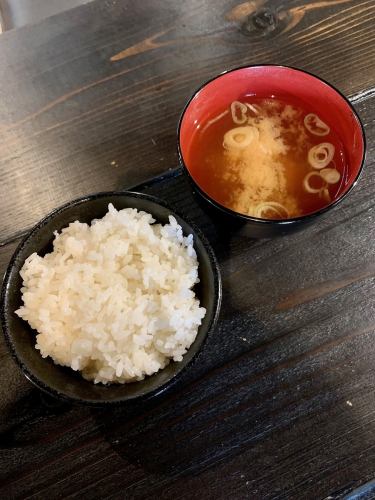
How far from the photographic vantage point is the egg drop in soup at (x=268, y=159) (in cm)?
151

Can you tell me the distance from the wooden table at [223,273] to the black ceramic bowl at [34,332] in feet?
0.63

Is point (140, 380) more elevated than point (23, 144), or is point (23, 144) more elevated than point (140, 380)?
point (23, 144)

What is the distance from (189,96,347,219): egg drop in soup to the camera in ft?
4.96

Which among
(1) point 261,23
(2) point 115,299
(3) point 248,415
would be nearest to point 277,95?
(1) point 261,23

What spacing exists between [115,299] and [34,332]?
256mm

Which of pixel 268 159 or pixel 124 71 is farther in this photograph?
pixel 124 71

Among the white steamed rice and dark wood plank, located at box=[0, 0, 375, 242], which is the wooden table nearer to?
dark wood plank, located at box=[0, 0, 375, 242]

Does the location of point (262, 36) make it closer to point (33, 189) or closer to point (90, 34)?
point (90, 34)

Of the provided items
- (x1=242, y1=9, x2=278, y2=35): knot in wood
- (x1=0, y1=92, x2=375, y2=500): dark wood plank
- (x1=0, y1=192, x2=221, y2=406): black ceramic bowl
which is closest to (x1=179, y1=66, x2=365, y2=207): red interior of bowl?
(x1=0, y1=192, x2=221, y2=406): black ceramic bowl

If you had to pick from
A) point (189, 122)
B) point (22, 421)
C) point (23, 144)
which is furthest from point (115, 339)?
point (23, 144)

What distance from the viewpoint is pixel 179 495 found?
4.40 feet

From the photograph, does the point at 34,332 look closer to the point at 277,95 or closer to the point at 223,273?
the point at 223,273

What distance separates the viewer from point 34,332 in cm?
135

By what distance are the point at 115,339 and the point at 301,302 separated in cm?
62
